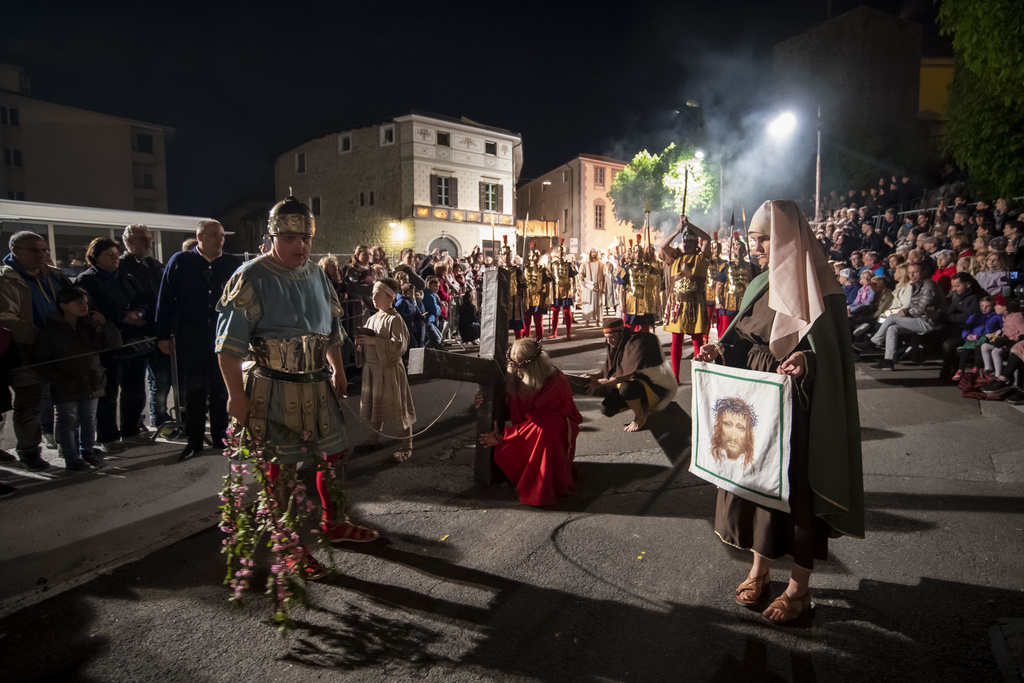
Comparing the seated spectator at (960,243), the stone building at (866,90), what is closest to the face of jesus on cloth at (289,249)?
the seated spectator at (960,243)

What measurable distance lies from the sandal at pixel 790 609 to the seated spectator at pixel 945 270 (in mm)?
8911

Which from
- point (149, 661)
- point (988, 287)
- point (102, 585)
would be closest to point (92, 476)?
point (102, 585)

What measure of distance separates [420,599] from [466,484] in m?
1.74

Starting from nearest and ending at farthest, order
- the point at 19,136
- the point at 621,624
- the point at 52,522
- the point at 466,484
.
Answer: the point at 621,624 → the point at 52,522 → the point at 466,484 → the point at 19,136

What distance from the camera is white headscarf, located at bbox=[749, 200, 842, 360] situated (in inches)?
107

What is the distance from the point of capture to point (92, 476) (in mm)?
4934

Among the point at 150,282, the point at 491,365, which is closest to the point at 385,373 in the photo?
the point at 491,365

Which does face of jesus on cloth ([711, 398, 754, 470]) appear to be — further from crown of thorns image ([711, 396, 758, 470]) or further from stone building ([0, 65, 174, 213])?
stone building ([0, 65, 174, 213])

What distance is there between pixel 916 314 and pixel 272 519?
31.5 feet

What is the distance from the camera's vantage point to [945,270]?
32.4ft

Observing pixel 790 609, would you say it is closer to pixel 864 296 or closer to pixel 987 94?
pixel 864 296

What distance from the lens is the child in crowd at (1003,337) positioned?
687 cm

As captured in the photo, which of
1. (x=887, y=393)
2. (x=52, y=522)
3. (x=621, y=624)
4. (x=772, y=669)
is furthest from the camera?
(x=887, y=393)

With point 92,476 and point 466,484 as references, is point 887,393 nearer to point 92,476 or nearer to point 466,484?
point 466,484
